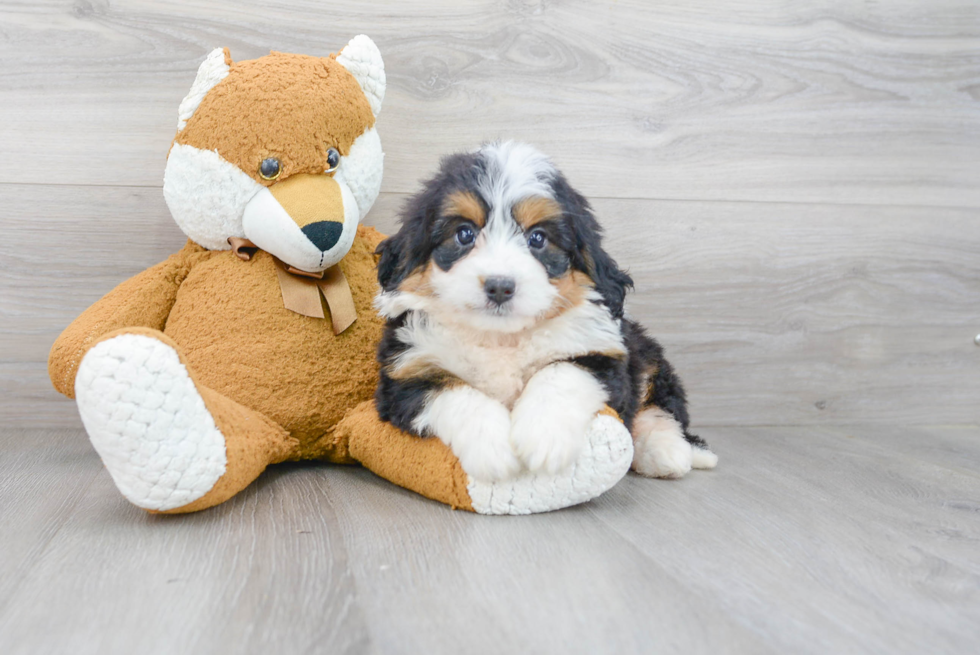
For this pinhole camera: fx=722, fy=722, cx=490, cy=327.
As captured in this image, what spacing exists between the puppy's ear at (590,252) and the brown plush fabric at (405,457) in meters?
0.44

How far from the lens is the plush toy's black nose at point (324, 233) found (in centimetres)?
153

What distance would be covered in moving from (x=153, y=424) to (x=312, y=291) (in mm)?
533

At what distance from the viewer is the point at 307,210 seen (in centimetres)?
153

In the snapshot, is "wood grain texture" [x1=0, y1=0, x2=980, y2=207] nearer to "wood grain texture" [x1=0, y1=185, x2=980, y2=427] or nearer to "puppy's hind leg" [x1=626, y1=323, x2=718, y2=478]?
"wood grain texture" [x1=0, y1=185, x2=980, y2=427]

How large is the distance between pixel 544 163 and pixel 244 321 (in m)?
0.74

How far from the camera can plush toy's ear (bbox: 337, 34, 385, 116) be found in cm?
168

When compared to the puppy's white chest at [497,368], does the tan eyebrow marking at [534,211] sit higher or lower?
higher

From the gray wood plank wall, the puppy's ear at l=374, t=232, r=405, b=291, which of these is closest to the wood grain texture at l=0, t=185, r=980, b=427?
the gray wood plank wall

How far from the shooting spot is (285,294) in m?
1.62

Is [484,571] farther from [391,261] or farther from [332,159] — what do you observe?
[332,159]

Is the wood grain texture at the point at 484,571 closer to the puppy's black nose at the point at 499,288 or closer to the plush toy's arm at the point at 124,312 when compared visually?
the plush toy's arm at the point at 124,312

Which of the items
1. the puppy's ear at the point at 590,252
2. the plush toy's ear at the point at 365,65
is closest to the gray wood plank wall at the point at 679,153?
the plush toy's ear at the point at 365,65

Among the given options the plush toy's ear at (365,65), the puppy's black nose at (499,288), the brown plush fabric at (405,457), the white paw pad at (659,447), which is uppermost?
the plush toy's ear at (365,65)

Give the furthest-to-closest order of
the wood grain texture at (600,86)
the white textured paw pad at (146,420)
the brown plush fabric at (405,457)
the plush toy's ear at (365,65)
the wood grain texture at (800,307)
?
the wood grain texture at (800,307) < the wood grain texture at (600,86) < the plush toy's ear at (365,65) < the brown plush fabric at (405,457) < the white textured paw pad at (146,420)
